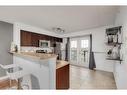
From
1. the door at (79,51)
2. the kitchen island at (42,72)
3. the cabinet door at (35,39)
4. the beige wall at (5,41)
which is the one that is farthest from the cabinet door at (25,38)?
the door at (79,51)

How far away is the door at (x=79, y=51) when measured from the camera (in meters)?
5.61

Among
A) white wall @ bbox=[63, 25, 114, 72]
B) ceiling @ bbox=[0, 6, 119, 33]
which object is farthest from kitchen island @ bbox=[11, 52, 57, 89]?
white wall @ bbox=[63, 25, 114, 72]

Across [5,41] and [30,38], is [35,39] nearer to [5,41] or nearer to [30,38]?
[30,38]

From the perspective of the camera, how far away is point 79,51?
19.8ft

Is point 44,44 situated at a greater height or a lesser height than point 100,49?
greater

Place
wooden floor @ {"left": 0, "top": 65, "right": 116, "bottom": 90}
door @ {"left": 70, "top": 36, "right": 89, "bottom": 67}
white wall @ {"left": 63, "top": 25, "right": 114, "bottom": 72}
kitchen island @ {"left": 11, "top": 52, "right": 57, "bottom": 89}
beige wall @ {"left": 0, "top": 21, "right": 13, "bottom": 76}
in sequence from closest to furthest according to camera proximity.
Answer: kitchen island @ {"left": 11, "top": 52, "right": 57, "bottom": 89}
wooden floor @ {"left": 0, "top": 65, "right": 116, "bottom": 90}
beige wall @ {"left": 0, "top": 21, "right": 13, "bottom": 76}
white wall @ {"left": 63, "top": 25, "right": 114, "bottom": 72}
door @ {"left": 70, "top": 36, "right": 89, "bottom": 67}

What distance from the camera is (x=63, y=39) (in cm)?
689

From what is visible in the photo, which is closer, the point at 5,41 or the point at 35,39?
the point at 5,41

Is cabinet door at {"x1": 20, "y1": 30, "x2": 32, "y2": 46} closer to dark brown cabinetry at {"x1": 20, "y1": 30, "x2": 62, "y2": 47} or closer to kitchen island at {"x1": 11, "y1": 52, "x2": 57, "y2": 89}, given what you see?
dark brown cabinetry at {"x1": 20, "y1": 30, "x2": 62, "y2": 47}

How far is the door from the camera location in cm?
561

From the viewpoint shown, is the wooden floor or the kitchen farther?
the wooden floor

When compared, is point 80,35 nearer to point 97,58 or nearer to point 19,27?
point 97,58

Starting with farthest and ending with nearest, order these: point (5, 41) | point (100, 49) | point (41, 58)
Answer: point (100, 49) → point (5, 41) → point (41, 58)

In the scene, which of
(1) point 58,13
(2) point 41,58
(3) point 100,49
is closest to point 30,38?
(1) point 58,13
